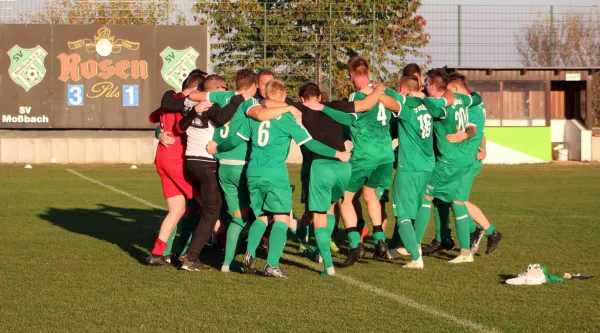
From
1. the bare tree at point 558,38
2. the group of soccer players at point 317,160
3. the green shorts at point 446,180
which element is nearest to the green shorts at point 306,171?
the group of soccer players at point 317,160

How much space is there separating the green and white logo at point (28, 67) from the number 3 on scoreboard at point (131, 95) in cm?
261

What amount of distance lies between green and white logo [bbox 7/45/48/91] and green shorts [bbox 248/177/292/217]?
21669mm

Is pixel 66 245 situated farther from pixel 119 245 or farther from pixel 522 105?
pixel 522 105

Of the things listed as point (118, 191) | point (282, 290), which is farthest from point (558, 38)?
point (282, 290)

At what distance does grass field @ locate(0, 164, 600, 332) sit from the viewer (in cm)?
682

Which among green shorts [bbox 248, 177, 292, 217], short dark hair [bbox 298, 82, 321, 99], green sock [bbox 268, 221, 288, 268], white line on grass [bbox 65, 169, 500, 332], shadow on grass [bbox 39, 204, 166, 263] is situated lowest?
shadow on grass [bbox 39, 204, 166, 263]

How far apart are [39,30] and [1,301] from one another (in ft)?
74.5

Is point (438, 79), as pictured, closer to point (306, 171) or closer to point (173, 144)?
point (306, 171)

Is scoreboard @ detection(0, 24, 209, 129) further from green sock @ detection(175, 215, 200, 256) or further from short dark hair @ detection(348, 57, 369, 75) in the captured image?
short dark hair @ detection(348, 57, 369, 75)

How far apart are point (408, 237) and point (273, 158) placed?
170 centimetres

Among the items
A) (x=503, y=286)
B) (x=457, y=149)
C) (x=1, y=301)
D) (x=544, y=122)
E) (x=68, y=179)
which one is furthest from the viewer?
(x=544, y=122)

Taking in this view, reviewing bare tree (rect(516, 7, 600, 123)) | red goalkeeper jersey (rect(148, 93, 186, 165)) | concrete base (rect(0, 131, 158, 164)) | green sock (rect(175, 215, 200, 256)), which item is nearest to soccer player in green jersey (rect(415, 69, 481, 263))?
green sock (rect(175, 215, 200, 256))

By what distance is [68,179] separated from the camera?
75.2 feet

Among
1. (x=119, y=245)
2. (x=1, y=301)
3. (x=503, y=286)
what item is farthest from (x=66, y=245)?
(x=503, y=286)
